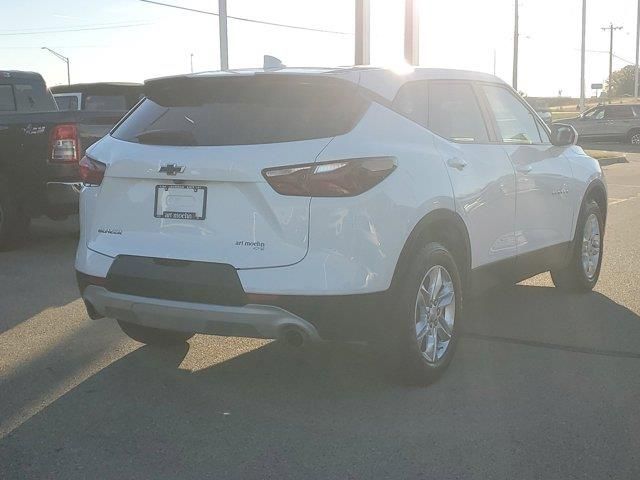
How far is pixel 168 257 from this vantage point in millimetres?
4180

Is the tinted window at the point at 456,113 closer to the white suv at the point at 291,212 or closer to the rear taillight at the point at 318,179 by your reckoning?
the white suv at the point at 291,212

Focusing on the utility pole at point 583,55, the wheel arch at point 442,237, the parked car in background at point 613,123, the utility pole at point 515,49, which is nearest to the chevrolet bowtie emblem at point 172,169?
the wheel arch at point 442,237

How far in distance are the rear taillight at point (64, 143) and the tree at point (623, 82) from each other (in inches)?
4821

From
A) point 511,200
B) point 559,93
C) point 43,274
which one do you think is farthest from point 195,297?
point 559,93

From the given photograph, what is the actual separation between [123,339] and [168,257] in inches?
64.4

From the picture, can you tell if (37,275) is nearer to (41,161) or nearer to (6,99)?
(41,161)

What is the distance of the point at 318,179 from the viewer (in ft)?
13.0

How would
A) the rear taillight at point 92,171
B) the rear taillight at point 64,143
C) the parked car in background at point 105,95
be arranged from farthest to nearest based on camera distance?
the parked car in background at point 105,95, the rear taillight at point 64,143, the rear taillight at point 92,171

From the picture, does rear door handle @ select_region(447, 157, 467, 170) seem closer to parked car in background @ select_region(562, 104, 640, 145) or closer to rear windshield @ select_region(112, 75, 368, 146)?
rear windshield @ select_region(112, 75, 368, 146)

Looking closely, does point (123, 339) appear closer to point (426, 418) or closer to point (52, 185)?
point (426, 418)

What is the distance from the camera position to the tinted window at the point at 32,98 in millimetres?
9820

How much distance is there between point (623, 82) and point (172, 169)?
5203 inches

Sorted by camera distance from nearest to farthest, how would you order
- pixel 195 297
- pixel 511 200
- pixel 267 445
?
pixel 267 445, pixel 195 297, pixel 511 200

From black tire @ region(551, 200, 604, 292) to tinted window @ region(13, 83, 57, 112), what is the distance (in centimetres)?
629
